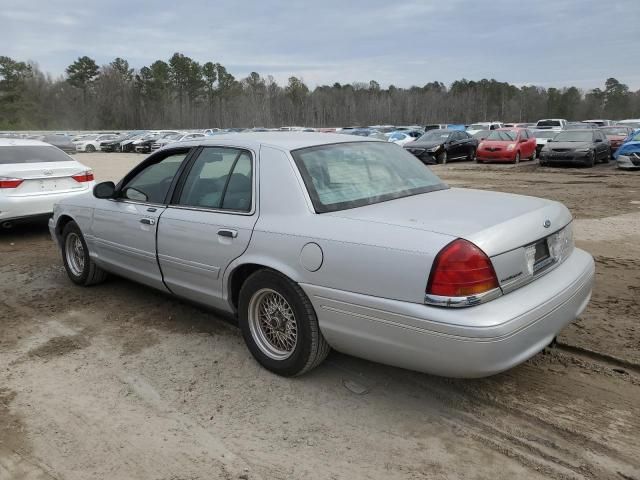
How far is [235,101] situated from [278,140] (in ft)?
367

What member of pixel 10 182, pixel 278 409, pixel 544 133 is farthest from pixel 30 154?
pixel 544 133

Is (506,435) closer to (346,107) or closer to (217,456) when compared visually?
(217,456)

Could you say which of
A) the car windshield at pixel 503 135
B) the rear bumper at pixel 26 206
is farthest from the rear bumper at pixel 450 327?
the car windshield at pixel 503 135

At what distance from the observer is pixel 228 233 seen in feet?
11.9

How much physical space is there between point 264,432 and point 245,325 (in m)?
0.87

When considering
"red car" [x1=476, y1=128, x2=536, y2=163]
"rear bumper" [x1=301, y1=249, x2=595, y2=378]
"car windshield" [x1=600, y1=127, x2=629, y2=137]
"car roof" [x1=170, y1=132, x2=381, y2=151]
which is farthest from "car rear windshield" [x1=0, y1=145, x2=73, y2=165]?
"car windshield" [x1=600, y1=127, x2=629, y2=137]

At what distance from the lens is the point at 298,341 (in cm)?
335

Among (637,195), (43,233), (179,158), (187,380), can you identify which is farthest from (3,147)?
(637,195)

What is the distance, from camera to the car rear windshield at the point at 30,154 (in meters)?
8.02

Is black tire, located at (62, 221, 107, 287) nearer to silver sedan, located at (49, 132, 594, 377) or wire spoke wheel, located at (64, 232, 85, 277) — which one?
wire spoke wheel, located at (64, 232, 85, 277)

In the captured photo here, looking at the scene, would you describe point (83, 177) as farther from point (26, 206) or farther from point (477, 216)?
point (477, 216)

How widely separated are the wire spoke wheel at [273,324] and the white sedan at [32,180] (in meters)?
5.59

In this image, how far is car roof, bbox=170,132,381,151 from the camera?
3.78 meters

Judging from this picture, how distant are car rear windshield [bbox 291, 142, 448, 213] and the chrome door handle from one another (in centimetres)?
59
